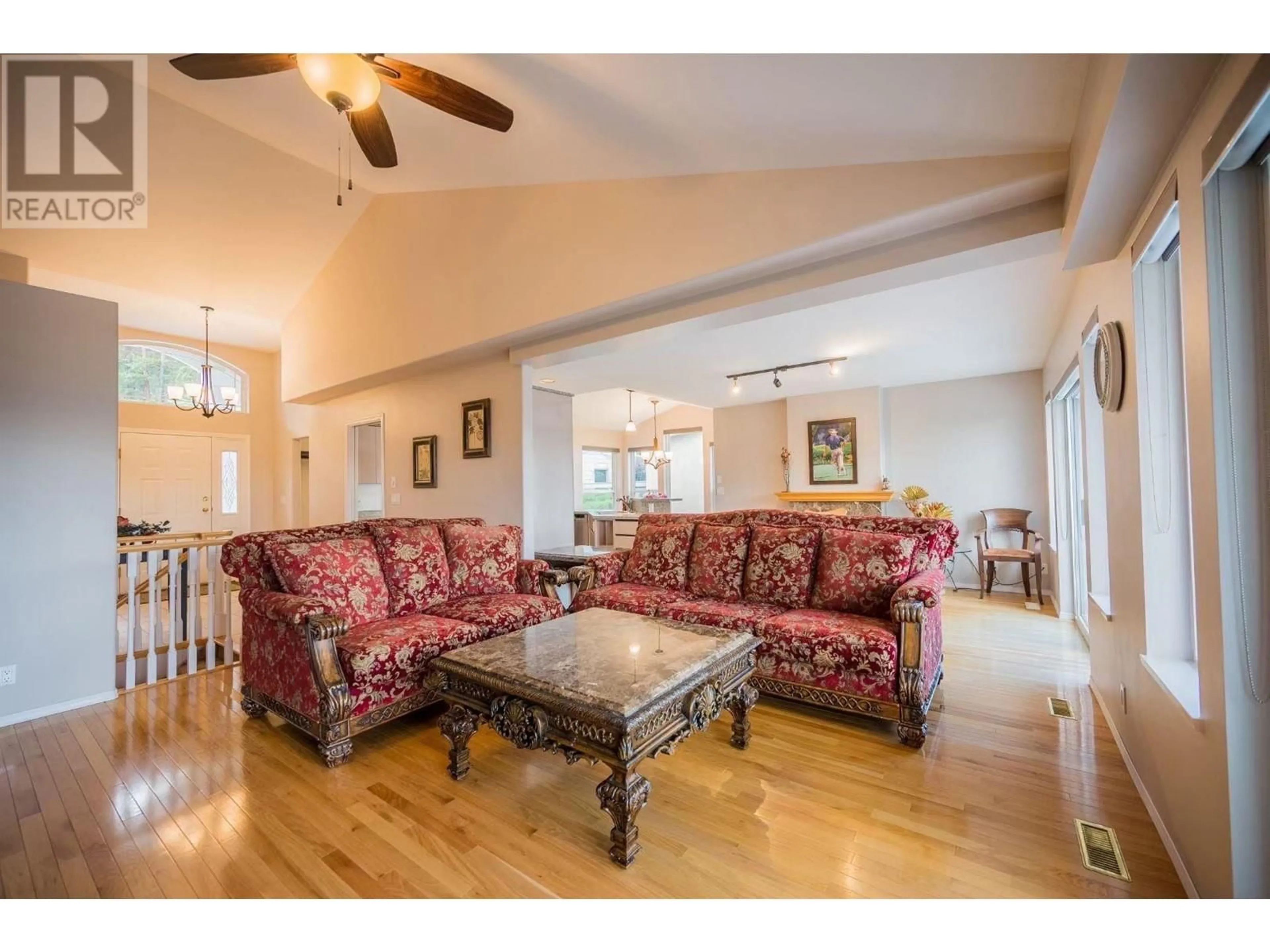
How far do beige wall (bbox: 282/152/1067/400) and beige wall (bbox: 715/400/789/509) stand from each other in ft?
14.7

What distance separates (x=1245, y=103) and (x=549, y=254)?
126 inches

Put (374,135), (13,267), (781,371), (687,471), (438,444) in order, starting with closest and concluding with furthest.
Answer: (374,135) < (13,267) < (438,444) < (781,371) < (687,471)

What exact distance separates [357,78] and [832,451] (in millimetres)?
6033

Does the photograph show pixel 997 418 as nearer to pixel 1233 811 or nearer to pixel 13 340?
pixel 1233 811

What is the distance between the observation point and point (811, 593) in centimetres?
288

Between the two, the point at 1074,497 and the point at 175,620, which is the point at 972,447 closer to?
the point at 1074,497

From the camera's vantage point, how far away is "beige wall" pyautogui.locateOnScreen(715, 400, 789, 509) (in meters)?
7.29

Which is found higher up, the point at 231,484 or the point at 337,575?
the point at 231,484

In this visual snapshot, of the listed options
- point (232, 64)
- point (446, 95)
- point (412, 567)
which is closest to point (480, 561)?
point (412, 567)

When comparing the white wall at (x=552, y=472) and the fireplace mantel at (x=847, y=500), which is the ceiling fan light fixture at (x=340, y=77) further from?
the fireplace mantel at (x=847, y=500)

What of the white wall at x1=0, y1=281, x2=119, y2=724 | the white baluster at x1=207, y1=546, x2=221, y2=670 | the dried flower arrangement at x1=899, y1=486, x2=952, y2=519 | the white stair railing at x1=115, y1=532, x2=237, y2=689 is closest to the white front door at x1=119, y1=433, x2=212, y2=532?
the white stair railing at x1=115, y1=532, x2=237, y2=689

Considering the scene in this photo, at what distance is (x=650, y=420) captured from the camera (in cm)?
1002

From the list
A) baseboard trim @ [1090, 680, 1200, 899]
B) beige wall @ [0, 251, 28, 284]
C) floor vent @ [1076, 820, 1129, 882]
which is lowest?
floor vent @ [1076, 820, 1129, 882]

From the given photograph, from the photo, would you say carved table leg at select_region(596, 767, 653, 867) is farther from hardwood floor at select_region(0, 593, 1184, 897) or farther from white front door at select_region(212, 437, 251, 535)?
white front door at select_region(212, 437, 251, 535)
